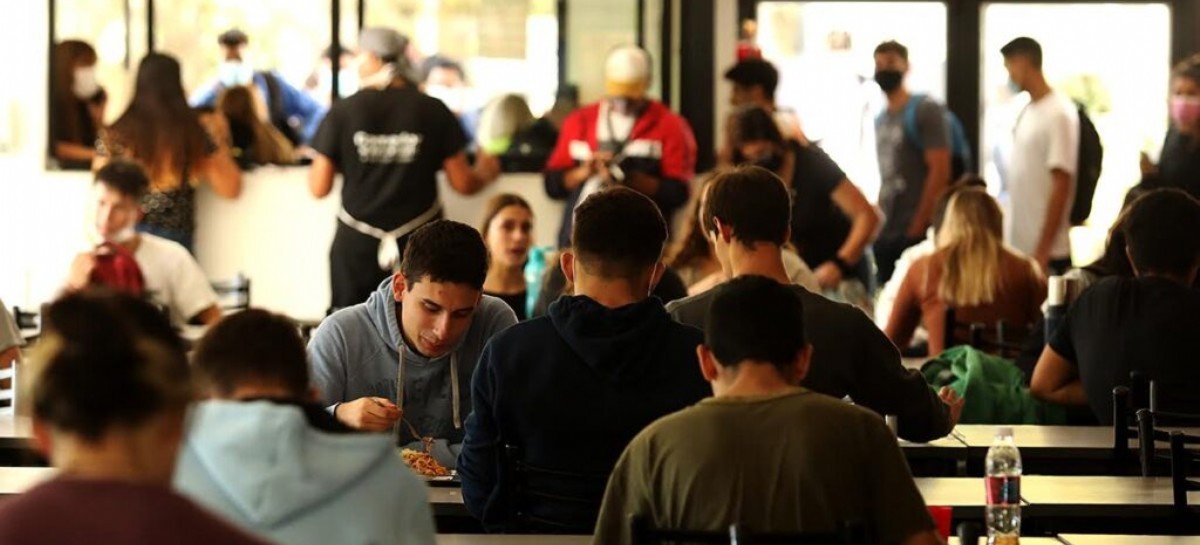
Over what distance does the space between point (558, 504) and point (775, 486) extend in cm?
91

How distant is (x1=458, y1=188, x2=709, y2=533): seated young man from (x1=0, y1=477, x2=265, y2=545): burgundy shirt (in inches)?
81.4

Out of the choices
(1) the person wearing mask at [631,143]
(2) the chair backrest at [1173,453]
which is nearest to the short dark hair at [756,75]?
(1) the person wearing mask at [631,143]

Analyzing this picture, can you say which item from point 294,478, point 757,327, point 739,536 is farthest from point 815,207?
point 294,478

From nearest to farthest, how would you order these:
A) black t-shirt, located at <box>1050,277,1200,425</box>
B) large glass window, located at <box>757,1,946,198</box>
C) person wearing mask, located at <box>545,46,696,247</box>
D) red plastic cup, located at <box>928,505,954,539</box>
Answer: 1. red plastic cup, located at <box>928,505,954,539</box>
2. black t-shirt, located at <box>1050,277,1200,425</box>
3. person wearing mask, located at <box>545,46,696,247</box>
4. large glass window, located at <box>757,1,946,198</box>

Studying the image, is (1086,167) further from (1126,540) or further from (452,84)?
(1126,540)

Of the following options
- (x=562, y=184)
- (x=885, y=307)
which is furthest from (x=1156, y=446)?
(x=562, y=184)

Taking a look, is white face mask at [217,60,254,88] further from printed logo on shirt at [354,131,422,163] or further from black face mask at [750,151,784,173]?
black face mask at [750,151,784,173]

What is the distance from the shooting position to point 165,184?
9.68 meters

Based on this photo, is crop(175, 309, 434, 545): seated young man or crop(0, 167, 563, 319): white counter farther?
crop(0, 167, 563, 319): white counter

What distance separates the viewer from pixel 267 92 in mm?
10828

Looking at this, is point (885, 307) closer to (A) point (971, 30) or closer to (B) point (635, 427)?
(A) point (971, 30)

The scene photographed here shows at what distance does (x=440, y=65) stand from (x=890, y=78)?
2352mm

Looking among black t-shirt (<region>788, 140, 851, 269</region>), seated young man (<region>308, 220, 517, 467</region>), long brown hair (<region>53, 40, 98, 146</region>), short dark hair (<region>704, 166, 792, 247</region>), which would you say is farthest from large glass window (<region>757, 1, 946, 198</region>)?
short dark hair (<region>704, 166, 792, 247</region>)

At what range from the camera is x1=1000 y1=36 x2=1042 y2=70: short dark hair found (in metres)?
10.2
